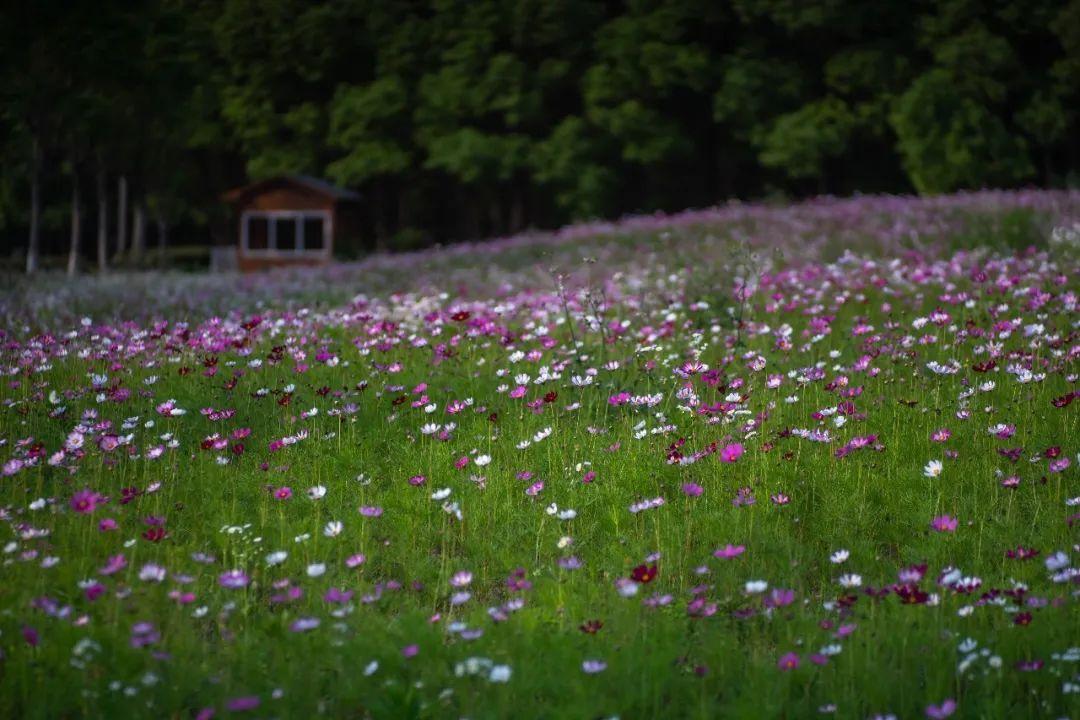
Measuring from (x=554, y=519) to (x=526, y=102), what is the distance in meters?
33.6

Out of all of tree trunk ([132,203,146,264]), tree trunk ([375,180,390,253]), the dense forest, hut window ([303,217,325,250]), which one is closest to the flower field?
the dense forest

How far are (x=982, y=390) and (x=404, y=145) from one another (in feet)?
117

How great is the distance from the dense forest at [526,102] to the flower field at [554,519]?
23.1 m

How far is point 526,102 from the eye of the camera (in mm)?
37281

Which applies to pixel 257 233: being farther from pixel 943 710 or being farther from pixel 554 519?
pixel 943 710

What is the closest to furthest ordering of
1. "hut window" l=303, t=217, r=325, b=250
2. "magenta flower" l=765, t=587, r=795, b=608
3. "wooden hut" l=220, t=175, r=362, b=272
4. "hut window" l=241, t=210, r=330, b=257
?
1. "magenta flower" l=765, t=587, r=795, b=608
2. "wooden hut" l=220, t=175, r=362, b=272
3. "hut window" l=241, t=210, r=330, b=257
4. "hut window" l=303, t=217, r=325, b=250

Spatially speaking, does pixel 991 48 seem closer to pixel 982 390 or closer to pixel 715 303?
pixel 715 303

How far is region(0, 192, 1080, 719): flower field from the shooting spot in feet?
11.6

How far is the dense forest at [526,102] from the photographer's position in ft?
101

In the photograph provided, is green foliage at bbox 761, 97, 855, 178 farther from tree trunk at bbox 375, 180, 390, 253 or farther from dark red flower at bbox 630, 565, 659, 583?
dark red flower at bbox 630, 565, 659, 583

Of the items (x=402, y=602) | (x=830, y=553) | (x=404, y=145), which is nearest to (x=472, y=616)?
(x=402, y=602)

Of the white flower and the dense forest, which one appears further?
the dense forest

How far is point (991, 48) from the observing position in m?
32.8

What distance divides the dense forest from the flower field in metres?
23.1
